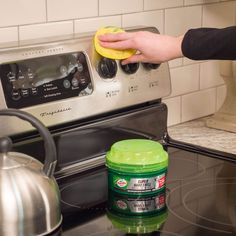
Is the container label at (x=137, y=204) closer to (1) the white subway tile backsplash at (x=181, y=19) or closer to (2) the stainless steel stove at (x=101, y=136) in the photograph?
(2) the stainless steel stove at (x=101, y=136)

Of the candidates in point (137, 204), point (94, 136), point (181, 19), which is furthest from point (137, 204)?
point (181, 19)

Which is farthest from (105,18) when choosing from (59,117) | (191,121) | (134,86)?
(191,121)

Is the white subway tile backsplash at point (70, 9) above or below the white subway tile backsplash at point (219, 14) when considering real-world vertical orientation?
above

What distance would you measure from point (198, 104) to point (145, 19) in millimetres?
351

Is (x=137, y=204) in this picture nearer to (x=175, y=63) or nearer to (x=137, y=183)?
(x=137, y=183)

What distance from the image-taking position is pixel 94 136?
1161 millimetres

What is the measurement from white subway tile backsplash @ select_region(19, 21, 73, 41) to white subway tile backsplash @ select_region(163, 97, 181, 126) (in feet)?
1.32

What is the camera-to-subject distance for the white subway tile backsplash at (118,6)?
1273mm

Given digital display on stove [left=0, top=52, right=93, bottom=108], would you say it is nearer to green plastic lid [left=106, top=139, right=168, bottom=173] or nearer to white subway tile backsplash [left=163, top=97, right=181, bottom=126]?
green plastic lid [left=106, top=139, right=168, bottom=173]

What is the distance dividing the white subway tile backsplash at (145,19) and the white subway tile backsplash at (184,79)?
0.14 metres

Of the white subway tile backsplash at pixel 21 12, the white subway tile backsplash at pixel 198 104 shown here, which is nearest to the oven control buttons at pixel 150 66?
the white subway tile backsplash at pixel 21 12

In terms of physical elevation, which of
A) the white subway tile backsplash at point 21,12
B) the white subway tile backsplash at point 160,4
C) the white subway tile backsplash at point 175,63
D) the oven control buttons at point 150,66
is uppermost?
the white subway tile backsplash at point 21,12

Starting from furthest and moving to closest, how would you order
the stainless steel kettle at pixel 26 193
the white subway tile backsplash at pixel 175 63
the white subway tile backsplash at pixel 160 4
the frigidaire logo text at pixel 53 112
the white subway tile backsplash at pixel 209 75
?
the white subway tile backsplash at pixel 209 75 → the white subway tile backsplash at pixel 175 63 → the white subway tile backsplash at pixel 160 4 → the frigidaire logo text at pixel 53 112 → the stainless steel kettle at pixel 26 193

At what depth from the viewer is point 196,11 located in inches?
60.7
